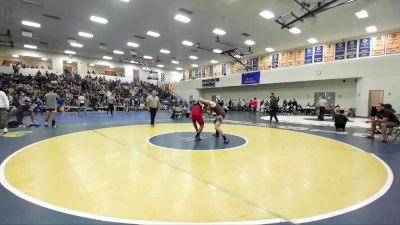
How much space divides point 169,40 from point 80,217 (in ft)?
63.2

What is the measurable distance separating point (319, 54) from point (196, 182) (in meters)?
21.1

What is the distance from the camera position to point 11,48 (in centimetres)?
2473

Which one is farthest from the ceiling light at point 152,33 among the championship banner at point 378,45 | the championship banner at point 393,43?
the championship banner at point 393,43

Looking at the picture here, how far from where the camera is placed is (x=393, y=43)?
1642 centimetres

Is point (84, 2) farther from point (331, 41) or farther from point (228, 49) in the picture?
point (331, 41)

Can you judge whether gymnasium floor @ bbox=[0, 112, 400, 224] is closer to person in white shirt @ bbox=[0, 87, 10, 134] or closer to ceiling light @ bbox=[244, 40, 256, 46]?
person in white shirt @ bbox=[0, 87, 10, 134]

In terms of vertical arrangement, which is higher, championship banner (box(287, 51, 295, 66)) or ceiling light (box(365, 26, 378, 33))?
ceiling light (box(365, 26, 378, 33))

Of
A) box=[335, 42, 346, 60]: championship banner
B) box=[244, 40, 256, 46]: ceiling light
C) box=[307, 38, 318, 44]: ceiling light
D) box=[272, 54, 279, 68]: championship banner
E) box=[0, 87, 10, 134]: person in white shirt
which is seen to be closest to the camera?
box=[0, 87, 10, 134]: person in white shirt

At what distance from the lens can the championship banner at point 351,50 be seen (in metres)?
18.2

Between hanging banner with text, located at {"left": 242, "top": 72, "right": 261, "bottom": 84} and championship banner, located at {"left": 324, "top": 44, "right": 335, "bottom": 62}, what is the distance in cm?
677

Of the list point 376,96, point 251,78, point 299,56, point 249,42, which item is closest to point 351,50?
point 376,96

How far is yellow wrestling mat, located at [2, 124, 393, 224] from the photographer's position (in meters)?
2.47

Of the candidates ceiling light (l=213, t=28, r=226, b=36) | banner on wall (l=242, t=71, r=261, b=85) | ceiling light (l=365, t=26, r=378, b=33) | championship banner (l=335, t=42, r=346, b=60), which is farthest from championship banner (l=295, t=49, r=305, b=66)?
ceiling light (l=213, t=28, r=226, b=36)

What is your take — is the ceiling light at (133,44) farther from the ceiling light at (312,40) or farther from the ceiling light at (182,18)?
the ceiling light at (312,40)
